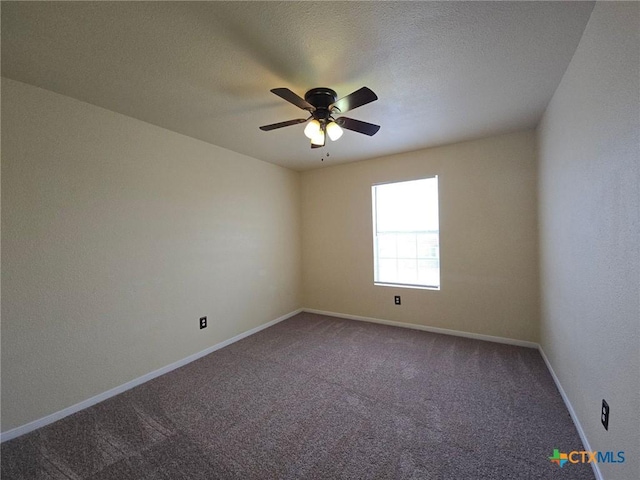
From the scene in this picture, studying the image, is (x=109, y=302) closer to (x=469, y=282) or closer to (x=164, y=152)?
(x=164, y=152)

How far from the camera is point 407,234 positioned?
3766 mm

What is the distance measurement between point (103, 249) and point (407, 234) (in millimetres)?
3487

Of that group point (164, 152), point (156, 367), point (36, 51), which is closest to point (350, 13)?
point (36, 51)

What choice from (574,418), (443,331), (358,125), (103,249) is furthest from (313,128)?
(443,331)

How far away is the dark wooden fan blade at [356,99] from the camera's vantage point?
158cm

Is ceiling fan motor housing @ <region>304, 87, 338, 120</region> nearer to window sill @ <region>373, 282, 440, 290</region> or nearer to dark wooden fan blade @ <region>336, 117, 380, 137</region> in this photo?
dark wooden fan blade @ <region>336, 117, 380, 137</region>

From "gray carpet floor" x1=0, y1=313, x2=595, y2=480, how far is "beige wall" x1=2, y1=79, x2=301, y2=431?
1.17ft

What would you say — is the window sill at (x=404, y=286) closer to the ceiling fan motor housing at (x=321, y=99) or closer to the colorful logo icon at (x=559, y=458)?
the colorful logo icon at (x=559, y=458)

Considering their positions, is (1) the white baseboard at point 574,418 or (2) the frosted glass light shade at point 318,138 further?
(2) the frosted glass light shade at point 318,138

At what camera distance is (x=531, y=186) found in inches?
113

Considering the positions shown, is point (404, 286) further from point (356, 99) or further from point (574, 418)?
point (356, 99)

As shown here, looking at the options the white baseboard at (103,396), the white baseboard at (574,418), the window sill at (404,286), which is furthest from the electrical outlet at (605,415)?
the white baseboard at (103,396)

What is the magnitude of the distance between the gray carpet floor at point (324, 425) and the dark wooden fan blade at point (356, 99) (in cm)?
220

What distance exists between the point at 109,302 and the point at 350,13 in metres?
2.79
